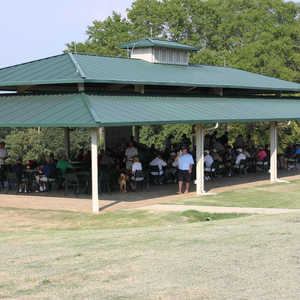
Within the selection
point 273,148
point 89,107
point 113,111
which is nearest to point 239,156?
point 273,148

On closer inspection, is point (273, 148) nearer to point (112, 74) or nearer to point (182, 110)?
point (182, 110)

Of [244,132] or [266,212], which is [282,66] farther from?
[266,212]

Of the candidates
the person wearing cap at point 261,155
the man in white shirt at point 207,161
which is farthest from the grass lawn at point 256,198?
the person wearing cap at point 261,155

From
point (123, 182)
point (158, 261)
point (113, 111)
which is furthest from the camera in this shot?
point (123, 182)

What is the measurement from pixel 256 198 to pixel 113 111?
213 inches

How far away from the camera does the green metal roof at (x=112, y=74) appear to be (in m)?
16.9

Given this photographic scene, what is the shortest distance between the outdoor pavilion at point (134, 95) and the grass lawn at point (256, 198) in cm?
129

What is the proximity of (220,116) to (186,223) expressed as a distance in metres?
6.43

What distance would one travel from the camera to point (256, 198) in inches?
675

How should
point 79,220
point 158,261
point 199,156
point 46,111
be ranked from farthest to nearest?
point 199,156
point 46,111
point 79,220
point 158,261

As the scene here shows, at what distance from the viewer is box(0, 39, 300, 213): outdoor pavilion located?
15.6 m

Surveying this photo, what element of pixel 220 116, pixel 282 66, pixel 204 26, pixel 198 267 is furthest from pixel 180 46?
pixel 204 26

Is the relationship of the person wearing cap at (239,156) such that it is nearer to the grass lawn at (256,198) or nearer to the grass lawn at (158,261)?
the grass lawn at (256,198)

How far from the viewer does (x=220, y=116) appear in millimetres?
18781
